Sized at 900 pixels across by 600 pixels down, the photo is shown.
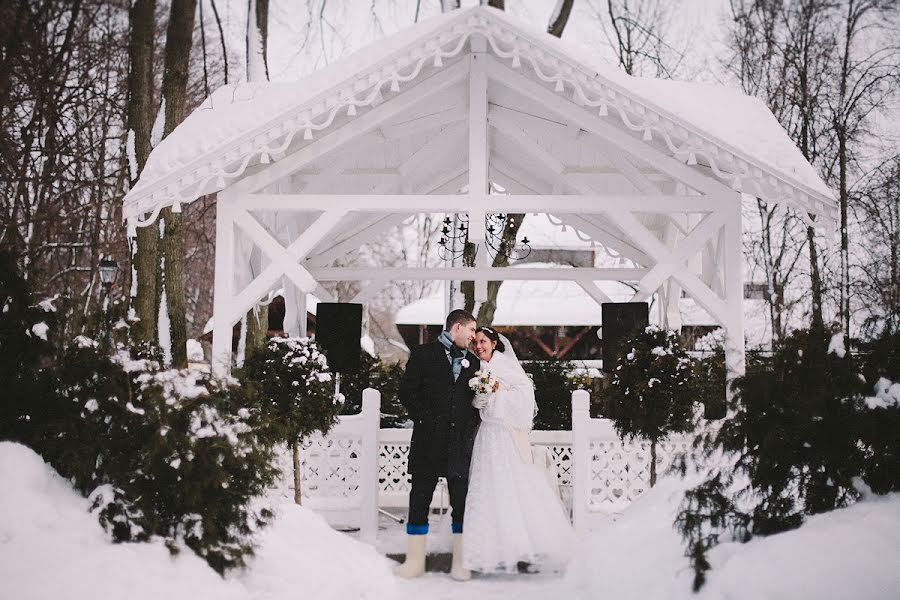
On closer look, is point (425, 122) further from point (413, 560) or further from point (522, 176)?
point (413, 560)

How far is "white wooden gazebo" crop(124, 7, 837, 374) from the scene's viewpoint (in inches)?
290

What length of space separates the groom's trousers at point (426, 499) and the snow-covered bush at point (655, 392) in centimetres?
180

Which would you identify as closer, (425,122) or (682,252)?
(682,252)

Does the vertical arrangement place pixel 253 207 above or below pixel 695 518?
above

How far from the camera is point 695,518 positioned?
447cm

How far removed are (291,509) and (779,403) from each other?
10.3ft

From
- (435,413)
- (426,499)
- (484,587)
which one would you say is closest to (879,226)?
(435,413)

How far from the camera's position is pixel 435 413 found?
21.4 feet

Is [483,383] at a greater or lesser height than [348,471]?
greater

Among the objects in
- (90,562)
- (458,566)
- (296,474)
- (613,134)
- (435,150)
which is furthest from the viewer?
(435,150)

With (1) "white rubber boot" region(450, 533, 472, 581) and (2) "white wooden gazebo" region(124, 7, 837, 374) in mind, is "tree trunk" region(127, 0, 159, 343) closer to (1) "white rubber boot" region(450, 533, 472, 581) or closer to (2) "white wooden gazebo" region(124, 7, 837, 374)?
(2) "white wooden gazebo" region(124, 7, 837, 374)

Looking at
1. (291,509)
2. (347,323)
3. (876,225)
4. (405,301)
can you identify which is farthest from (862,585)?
(405,301)

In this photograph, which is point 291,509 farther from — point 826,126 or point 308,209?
point 826,126

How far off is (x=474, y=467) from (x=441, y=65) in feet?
10.9
